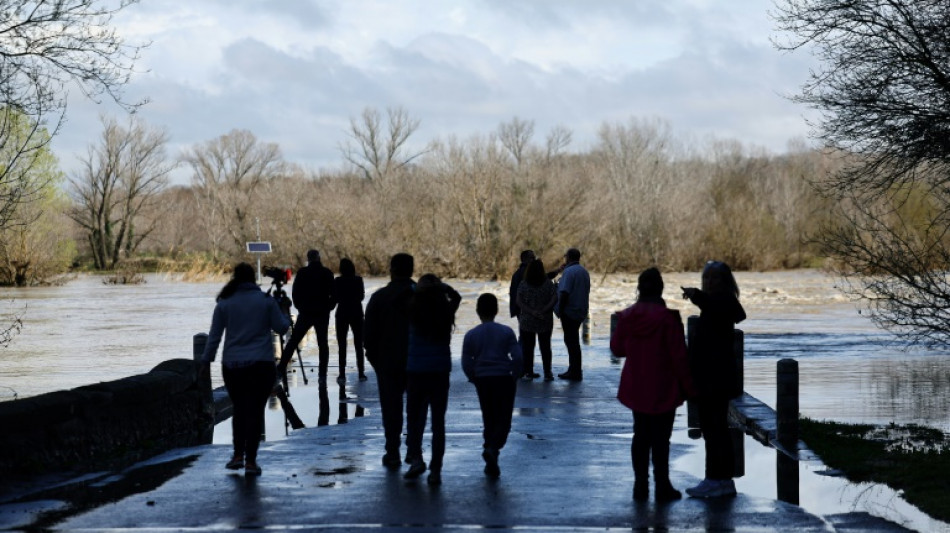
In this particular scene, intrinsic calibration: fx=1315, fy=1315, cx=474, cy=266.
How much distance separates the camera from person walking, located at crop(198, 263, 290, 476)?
1060 centimetres

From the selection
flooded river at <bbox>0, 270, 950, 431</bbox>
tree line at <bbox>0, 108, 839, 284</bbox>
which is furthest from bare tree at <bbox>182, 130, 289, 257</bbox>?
flooded river at <bbox>0, 270, 950, 431</bbox>

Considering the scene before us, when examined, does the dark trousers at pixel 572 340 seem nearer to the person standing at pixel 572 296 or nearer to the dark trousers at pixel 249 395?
the person standing at pixel 572 296

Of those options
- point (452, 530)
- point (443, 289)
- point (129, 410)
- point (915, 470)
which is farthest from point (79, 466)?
point (915, 470)

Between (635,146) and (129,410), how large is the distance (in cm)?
8931

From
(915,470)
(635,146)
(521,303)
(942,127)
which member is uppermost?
(635,146)

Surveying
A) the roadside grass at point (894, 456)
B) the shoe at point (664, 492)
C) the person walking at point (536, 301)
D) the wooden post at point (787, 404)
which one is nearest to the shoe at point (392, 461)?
the shoe at point (664, 492)

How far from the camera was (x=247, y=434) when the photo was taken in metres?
10.8

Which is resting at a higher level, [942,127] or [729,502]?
[942,127]

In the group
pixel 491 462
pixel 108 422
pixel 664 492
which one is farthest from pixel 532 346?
pixel 664 492

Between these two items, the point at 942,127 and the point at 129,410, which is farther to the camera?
the point at 942,127

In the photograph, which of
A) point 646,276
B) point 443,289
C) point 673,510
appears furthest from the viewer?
point 443,289

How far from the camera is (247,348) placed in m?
10.6

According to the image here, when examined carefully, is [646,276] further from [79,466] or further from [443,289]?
[79,466]

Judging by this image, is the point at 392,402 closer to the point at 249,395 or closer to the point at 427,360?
the point at 427,360
